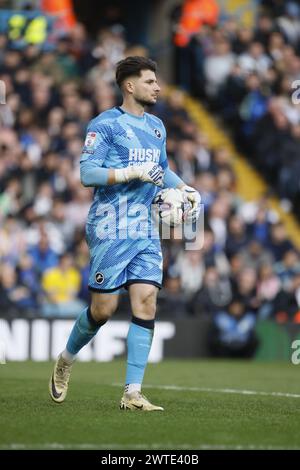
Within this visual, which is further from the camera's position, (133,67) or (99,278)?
(133,67)

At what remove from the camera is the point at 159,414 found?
804 centimetres

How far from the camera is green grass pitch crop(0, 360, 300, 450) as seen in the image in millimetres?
6699

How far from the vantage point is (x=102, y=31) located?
2406 centimetres

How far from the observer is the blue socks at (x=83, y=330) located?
28.3ft

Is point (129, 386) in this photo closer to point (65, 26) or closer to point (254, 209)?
point (254, 209)

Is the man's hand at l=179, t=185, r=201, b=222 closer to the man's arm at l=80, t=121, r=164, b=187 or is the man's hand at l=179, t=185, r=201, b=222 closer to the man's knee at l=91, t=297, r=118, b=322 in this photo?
the man's arm at l=80, t=121, r=164, b=187

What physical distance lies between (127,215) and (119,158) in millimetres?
424

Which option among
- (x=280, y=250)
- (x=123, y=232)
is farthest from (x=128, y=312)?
(x=123, y=232)

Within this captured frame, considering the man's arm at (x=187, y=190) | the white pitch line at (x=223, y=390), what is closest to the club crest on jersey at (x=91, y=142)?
the man's arm at (x=187, y=190)

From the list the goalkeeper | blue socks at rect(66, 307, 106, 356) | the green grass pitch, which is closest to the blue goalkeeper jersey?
the goalkeeper

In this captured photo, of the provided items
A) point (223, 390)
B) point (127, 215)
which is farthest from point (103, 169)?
point (223, 390)

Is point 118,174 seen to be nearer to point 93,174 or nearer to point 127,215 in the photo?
point 93,174

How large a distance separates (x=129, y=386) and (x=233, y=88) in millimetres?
13485

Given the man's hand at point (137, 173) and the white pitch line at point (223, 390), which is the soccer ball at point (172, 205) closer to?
the man's hand at point (137, 173)
